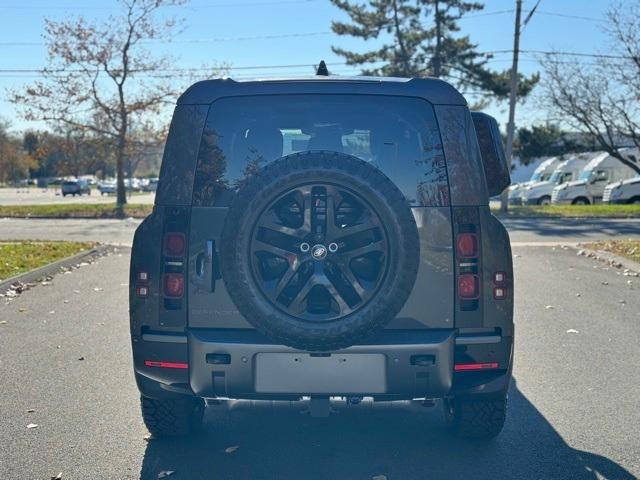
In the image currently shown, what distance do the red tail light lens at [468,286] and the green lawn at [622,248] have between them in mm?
9598

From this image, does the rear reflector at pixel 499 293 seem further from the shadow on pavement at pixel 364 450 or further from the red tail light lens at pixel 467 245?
the shadow on pavement at pixel 364 450

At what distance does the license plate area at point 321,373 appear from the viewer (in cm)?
344

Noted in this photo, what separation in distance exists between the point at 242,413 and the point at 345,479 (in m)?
1.28

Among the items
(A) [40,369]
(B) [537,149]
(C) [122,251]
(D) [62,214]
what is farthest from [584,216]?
(A) [40,369]

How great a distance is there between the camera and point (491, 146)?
4379mm

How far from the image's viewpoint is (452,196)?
351 cm

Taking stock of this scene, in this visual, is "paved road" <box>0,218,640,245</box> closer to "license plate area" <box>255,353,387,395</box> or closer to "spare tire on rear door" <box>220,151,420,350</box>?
"license plate area" <box>255,353,387,395</box>

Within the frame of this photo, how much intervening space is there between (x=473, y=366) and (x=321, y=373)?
723 millimetres

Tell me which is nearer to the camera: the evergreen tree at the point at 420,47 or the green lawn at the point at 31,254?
the green lawn at the point at 31,254

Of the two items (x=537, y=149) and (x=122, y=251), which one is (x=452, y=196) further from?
(x=537, y=149)

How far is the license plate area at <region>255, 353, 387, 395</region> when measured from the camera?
11.3 feet

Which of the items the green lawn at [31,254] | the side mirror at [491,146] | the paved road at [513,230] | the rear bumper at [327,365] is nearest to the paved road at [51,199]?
the paved road at [513,230]

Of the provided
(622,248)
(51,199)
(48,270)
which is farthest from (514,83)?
(51,199)

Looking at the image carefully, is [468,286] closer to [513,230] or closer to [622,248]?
[622,248]
